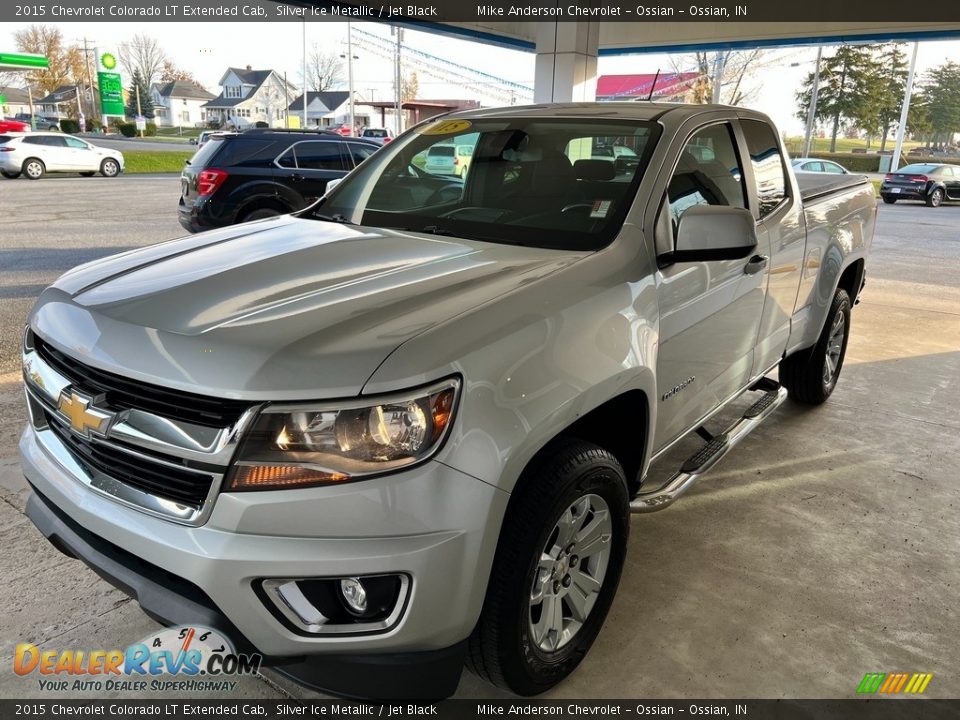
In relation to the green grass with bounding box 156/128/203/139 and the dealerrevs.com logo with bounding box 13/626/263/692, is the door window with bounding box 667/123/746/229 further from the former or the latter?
the green grass with bounding box 156/128/203/139

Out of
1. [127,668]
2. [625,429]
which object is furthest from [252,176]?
[625,429]

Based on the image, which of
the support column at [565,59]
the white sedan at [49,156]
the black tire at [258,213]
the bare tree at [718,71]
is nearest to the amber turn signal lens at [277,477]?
the black tire at [258,213]

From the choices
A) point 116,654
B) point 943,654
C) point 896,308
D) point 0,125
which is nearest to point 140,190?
point 0,125

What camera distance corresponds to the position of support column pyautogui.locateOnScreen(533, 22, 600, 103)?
15430 mm

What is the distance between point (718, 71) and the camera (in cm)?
3803

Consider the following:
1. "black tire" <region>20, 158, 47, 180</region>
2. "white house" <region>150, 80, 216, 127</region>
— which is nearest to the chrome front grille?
"black tire" <region>20, 158, 47, 180</region>

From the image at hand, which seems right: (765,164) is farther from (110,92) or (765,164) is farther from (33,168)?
(110,92)

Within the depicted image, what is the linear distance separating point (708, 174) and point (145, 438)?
247 cm

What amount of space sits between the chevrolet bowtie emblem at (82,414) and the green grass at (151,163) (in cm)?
2836

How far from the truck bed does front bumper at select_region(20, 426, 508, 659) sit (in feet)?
10.5

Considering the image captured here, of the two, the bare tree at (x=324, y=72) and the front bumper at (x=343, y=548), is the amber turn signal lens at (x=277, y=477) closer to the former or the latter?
the front bumper at (x=343, y=548)

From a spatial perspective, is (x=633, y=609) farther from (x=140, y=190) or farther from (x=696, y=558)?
(x=140, y=190)

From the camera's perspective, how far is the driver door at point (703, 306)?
2707mm

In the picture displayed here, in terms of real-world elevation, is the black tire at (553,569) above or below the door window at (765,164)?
below
